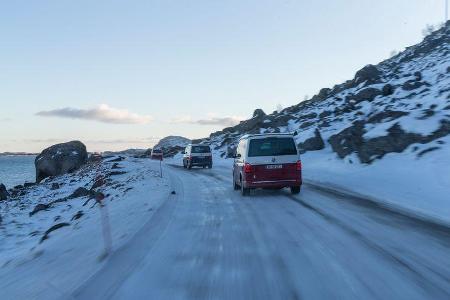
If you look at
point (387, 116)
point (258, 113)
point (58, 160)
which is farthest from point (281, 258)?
point (258, 113)

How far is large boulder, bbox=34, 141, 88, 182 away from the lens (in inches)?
2480

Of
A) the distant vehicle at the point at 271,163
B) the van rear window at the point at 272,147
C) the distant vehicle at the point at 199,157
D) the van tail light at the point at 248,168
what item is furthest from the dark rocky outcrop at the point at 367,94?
the van tail light at the point at 248,168

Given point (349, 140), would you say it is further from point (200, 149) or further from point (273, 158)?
point (200, 149)

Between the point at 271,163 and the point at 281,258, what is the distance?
9.03 metres

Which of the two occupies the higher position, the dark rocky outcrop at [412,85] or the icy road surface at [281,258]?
the dark rocky outcrop at [412,85]

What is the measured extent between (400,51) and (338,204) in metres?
99.6

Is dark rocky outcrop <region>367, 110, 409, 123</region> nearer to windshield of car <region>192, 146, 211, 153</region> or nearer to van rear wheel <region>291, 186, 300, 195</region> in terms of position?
van rear wheel <region>291, 186, 300, 195</region>

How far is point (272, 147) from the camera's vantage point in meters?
16.5

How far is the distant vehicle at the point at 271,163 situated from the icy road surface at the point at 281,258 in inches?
151

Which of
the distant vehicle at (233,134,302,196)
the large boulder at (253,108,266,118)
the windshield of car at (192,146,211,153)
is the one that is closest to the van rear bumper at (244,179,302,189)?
the distant vehicle at (233,134,302,196)

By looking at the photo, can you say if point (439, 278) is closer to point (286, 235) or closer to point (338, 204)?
point (286, 235)

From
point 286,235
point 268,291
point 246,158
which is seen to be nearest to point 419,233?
point 286,235

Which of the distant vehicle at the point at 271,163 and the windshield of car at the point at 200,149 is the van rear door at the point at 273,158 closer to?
the distant vehicle at the point at 271,163

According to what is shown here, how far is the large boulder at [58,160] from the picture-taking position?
207ft
